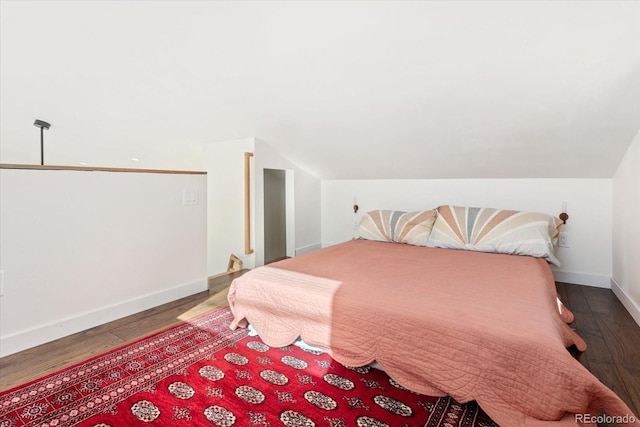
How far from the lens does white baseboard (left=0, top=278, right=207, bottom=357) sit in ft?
6.24

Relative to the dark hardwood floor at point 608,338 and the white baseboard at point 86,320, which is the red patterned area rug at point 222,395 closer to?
the white baseboard at point 86,320

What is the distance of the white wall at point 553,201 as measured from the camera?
3.05 metres

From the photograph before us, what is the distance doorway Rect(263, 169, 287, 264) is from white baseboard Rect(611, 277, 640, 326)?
3.45 m

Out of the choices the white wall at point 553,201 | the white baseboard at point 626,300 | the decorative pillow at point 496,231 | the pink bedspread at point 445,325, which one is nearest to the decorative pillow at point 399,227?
the decorative pillow at point 496,231

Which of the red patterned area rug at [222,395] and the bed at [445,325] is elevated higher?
the bed at [445,325]

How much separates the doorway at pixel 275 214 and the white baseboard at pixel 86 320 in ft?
5.25

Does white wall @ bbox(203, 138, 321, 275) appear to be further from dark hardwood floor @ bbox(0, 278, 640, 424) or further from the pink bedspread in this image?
the pink bedspread

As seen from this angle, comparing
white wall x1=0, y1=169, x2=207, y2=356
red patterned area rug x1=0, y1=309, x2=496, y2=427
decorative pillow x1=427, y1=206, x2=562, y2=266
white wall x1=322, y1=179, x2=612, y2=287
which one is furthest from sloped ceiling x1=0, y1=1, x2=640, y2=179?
red patterned area rug x1=0, y1=309, x2=496, y2=427

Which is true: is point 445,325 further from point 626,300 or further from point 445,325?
point 626,300

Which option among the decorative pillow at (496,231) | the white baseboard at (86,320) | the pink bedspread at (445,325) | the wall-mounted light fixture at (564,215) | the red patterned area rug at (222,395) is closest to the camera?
the pink bedspread at (445,325)

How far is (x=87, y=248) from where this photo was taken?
2.21 meters

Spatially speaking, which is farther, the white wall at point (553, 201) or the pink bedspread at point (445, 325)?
the white wall at point (553, 201)

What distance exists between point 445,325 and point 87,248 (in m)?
2.25

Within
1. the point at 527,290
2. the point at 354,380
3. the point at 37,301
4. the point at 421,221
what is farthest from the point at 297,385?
the point at 421,221
